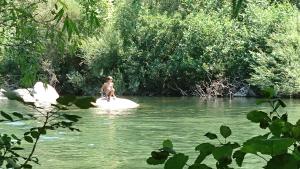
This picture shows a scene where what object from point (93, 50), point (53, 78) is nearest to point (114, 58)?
point (93, 50)

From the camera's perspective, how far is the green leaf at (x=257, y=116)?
1.50 metres

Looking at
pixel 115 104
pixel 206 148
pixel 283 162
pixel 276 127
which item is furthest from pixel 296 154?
pixel 115 104

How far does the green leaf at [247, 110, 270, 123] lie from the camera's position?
59.1 inches

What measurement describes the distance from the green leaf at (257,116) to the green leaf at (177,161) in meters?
0.20

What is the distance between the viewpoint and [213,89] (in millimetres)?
32344

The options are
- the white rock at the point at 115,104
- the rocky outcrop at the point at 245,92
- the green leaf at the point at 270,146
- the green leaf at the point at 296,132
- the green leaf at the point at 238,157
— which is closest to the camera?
the green leaf at the point at 270,146

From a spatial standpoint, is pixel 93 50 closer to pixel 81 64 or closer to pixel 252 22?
pixel 81 64

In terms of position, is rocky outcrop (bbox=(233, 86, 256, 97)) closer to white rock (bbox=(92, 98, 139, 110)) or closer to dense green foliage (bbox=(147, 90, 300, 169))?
white rock (bbox=(92, 98, 139, 110))

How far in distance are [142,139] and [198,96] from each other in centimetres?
1993

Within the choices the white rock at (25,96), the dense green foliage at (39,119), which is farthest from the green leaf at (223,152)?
the white rock at (25,96)

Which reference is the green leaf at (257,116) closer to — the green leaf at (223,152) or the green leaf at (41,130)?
the green leaf at (223,152)

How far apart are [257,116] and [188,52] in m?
33.1

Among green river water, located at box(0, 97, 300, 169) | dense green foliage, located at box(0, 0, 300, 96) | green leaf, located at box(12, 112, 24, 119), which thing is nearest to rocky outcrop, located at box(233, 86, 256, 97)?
dense green foliage, located at box(0, 0, 300, 96)

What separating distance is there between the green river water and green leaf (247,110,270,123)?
5382 mm
